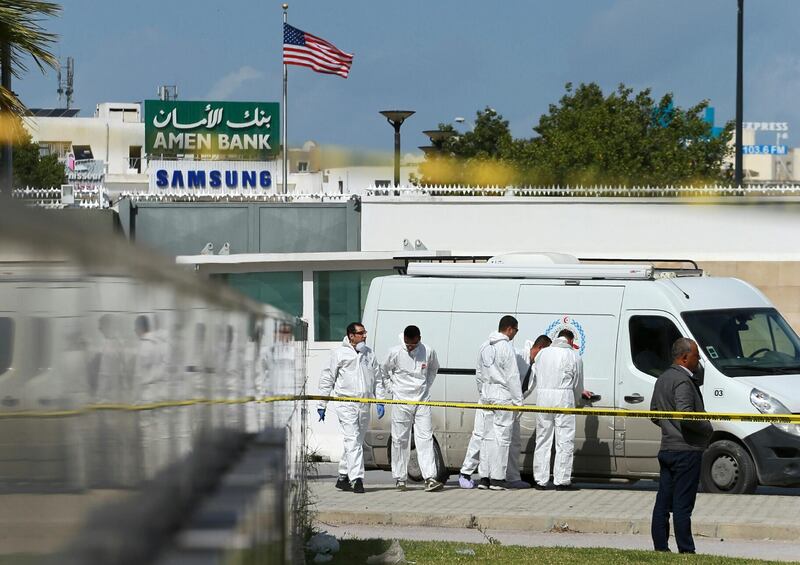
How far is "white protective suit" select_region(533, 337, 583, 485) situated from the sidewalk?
2.06ft

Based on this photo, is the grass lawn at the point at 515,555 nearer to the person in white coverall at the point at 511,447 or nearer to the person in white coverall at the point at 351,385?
the person in white coverall at the point at 351,385

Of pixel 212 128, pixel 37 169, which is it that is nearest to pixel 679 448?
pixel 212 128

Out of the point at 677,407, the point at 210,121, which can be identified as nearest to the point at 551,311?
the point at 677,407

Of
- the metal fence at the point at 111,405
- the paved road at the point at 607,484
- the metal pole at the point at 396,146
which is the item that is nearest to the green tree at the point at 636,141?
the metal pole at the point at 396,146

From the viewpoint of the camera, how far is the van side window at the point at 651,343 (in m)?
14.9

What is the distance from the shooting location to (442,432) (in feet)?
51.9

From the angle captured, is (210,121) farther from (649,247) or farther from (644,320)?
(644,320)

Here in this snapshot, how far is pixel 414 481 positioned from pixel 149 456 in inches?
519

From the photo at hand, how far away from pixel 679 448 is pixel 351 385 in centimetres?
534

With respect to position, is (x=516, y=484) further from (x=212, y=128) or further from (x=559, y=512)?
(x=212, y=128)

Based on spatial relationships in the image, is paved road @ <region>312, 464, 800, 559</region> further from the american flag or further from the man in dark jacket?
the american flag

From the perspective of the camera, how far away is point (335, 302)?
21594 millimetres

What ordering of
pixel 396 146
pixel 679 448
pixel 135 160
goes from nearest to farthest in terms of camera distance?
pixel 679 448 < pixel 396 146 < pixel 135 160

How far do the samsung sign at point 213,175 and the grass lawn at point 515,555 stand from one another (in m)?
24.0
